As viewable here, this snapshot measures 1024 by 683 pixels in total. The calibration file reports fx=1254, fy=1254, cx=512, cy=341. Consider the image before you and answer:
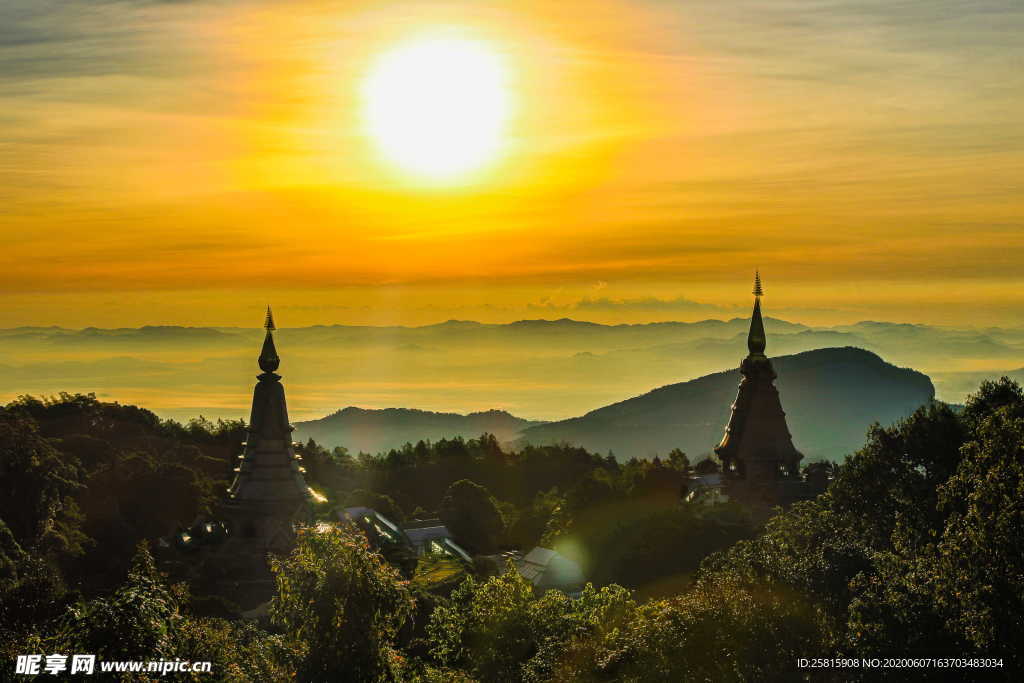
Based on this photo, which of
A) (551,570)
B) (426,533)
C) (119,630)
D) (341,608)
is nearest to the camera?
(119,630)

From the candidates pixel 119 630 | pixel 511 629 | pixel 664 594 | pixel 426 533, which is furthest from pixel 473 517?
pixel 119 630

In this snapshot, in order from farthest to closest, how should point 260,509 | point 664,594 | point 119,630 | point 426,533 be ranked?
point 426,533, point 664,594, point 260,509, point 119,630

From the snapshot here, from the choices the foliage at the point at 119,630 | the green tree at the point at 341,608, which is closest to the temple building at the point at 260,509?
the green tree at the point at 341,608

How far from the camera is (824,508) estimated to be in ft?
151

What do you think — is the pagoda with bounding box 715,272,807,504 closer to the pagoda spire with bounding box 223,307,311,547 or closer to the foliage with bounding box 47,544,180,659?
the pagoda spire with bounding box 223,307,311,547

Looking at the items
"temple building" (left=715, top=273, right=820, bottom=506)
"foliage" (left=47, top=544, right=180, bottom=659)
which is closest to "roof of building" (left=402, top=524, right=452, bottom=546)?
"temple building" (left=715, top=273, right=820, bottom=506)

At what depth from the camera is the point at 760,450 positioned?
5847 centimetres

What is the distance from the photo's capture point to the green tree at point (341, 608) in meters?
28.6

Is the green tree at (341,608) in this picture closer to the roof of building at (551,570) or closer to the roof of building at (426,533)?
the roof of building at (551,570)

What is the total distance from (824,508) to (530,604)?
13.7 metres

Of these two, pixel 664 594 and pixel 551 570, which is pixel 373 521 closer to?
pixel 551 570

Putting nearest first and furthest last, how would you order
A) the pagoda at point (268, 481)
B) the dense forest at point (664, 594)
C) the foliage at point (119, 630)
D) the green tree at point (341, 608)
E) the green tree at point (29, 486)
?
the foliage at point (119, 630) < the dense forest at point (664, 594) < the green tree at point (341, 608) < the pagoda at point (268, 481) < the green tree at point (29, 486)

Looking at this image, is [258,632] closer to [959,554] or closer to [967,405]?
[959,554]

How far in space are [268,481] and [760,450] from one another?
22.6m
